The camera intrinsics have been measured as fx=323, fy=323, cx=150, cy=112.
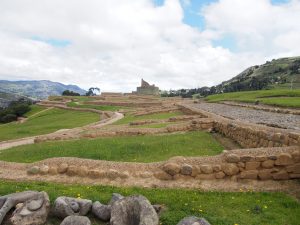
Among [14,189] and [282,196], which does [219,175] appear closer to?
[282,196]

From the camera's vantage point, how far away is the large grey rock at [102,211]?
8336 mm

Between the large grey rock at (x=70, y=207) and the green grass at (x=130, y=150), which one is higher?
the large grey rock at (x=70, y=207)

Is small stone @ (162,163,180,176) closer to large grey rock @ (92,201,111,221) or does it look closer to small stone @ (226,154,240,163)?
small stone @ (226,154,240,163)

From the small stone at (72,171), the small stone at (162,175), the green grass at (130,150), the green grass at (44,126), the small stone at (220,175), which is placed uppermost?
the small stone at (220,175)

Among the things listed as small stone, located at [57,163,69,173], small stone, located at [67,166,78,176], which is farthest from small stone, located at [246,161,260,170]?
small stone, located at [57,163,69,173]

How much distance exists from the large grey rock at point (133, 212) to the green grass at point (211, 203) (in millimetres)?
533

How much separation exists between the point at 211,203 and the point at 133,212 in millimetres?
2468

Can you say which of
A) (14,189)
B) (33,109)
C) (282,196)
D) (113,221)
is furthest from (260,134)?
(33,109)

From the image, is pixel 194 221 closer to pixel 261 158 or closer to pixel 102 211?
pixel 102 211

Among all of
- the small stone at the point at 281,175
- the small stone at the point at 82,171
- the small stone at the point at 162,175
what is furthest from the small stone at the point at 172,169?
Result: the small stone at the point at 281,175

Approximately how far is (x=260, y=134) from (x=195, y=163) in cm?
548

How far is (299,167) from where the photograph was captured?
10664 mm

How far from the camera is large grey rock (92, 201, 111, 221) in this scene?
8336mm

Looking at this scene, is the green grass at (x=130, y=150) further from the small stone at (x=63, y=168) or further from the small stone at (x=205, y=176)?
the small stone at (x=205, y=176)
